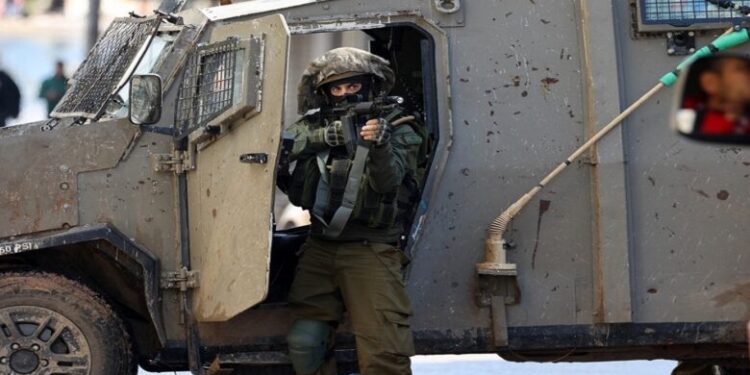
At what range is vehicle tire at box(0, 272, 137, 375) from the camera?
712cm

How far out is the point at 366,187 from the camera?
707cm

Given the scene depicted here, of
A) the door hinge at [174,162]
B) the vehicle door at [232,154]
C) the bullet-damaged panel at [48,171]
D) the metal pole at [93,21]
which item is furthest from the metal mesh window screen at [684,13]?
the metal pole at [93,21]

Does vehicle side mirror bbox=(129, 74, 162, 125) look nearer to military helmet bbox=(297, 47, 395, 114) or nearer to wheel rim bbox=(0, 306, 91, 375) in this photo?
military helmet bbox=(297, 47, 395, 114)

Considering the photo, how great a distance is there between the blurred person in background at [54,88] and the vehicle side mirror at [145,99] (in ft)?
42.6

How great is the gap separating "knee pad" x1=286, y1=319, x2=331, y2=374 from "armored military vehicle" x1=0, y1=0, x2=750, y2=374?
176 millimetres

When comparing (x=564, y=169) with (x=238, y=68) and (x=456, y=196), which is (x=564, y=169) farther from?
(x=238, y=68)

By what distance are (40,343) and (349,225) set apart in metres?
1.33

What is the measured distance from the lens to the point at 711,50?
721 centimetres

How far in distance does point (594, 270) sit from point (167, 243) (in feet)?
5.76

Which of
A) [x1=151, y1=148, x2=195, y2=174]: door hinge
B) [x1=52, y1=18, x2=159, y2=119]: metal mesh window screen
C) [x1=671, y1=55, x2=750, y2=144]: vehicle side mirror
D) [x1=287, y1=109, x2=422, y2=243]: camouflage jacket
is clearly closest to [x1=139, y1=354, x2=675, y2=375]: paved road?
[x1=52, y1=18, x2=159, y2=119]: metal mesh window screen

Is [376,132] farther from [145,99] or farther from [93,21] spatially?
[93,21]

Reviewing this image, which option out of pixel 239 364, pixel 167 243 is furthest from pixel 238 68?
pixel 239 364

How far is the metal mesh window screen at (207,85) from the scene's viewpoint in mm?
7066

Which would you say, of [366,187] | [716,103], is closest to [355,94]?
[366,187]
